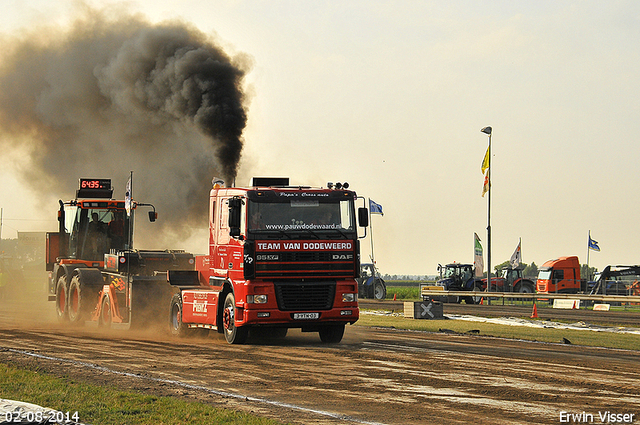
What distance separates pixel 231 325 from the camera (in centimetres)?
1642

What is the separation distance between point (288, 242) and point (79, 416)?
7874 mm

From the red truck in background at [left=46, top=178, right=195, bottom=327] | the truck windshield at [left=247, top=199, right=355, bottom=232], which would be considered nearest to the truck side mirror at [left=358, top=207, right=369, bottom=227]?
the truck windshield at [left=247, top=199, right=355, bottom=232]

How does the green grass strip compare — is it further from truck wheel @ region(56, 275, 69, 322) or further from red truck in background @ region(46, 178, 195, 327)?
truck wheel @ region(56, 275, 69, 322)

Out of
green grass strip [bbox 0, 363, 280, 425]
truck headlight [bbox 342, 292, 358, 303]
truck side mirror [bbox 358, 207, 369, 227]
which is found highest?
truck side mirror [bbox 358, 207, 369, 227]

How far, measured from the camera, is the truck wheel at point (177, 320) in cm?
1819

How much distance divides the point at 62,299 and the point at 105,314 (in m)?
3.53

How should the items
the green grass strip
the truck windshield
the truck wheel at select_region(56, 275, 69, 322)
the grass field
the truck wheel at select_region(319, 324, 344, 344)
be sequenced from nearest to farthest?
the green grass strip < the truck windshield < the truck wheel at select_region(319, 324, 344, 344) < the grass field < the truck wheel at select_region(56, 275, 69, 322)

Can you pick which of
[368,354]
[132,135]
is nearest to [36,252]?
[132,135]

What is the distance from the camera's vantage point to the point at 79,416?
26.9ft

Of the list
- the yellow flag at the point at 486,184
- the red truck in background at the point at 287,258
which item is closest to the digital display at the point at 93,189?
the red truck in background at the point at 287,258

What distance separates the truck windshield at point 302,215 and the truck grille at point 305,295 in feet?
3.83

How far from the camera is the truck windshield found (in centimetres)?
1570

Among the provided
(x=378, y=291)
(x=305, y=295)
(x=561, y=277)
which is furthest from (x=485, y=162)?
(x=305, y=295)

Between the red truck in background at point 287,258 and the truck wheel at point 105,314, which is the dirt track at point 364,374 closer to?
the red truck in background at point 287,258
